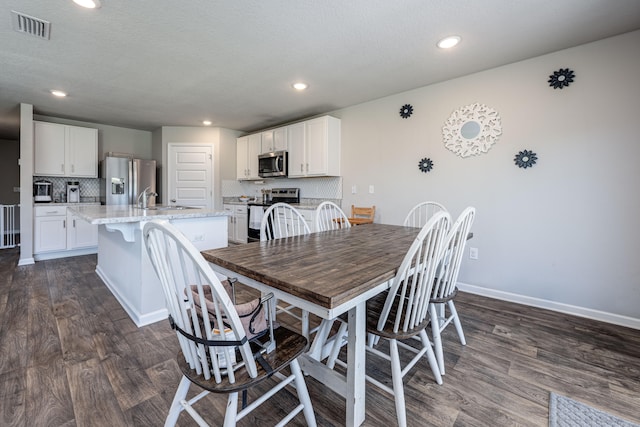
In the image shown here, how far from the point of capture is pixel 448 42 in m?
2.36

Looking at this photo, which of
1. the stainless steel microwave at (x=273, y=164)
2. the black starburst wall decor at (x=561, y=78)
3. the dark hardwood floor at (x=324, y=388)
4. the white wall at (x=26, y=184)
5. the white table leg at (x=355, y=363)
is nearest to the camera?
the white table leg at (x=355, y=363)

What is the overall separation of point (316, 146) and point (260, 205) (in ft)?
4.62

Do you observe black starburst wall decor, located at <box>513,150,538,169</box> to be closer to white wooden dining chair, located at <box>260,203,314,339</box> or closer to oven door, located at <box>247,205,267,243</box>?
white wooden dining chair, located at <box>260,203,314,339</box>

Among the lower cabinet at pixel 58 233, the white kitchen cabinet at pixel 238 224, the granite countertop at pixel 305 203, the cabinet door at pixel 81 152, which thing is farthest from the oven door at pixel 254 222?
the cabinet door at pixel 81 152

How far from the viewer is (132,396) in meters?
1.50

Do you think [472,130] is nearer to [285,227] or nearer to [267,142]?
[285,227]

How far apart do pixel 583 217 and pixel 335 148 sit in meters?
2.87

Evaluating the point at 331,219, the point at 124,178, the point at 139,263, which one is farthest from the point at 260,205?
the point at 139,263

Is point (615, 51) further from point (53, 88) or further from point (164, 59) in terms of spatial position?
point (53, 88)

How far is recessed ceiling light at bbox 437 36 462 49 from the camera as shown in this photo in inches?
90.4

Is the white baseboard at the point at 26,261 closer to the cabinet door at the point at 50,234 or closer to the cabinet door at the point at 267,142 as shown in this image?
the cabinet door at the point at 50,234

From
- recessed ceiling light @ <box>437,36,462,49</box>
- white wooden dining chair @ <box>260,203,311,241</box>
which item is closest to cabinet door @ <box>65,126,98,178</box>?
white wooden dining chair @ <box>260,203,311,241</box>

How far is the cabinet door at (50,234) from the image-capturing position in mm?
4215

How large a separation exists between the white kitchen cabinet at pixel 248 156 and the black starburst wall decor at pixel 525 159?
12.8 feet
